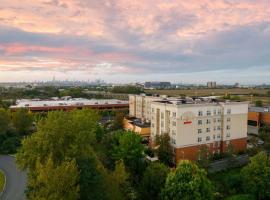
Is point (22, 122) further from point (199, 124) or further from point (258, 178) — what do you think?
point (258, 178)

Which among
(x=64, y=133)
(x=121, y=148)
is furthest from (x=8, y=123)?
(x=64, y=133)

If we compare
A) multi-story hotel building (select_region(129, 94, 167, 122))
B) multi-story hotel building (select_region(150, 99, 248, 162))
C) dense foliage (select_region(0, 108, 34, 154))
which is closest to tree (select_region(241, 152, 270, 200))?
multi-story hotel building (select_region(150, 99, 248, 162))

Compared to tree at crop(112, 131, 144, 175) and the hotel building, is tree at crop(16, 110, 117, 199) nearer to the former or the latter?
tree at crop(112, 131, 144, 175)

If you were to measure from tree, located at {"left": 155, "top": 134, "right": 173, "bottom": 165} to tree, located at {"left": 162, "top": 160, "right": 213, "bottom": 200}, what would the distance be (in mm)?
12177

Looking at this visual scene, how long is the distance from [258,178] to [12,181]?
1057 inches

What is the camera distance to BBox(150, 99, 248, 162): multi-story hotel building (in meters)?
37.2

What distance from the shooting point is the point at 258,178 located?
1059 inches

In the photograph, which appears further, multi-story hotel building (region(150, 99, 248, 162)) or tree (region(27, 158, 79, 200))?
multi-story hotel building (region(150, 99, 248, 162))

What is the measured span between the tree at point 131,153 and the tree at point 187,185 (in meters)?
9.12

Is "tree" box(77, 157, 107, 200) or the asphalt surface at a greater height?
"tree" box(77, 157, 107, 200)

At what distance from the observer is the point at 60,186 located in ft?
55.3

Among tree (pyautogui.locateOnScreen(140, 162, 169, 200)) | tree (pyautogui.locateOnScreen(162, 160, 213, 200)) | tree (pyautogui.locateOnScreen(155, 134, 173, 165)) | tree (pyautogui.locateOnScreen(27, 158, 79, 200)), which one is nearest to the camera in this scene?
tree (pyautogui.locateOnScreen(27, 158, 79, 200))

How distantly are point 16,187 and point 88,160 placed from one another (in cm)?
1341

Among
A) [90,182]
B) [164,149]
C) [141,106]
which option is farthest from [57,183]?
[141,106]
